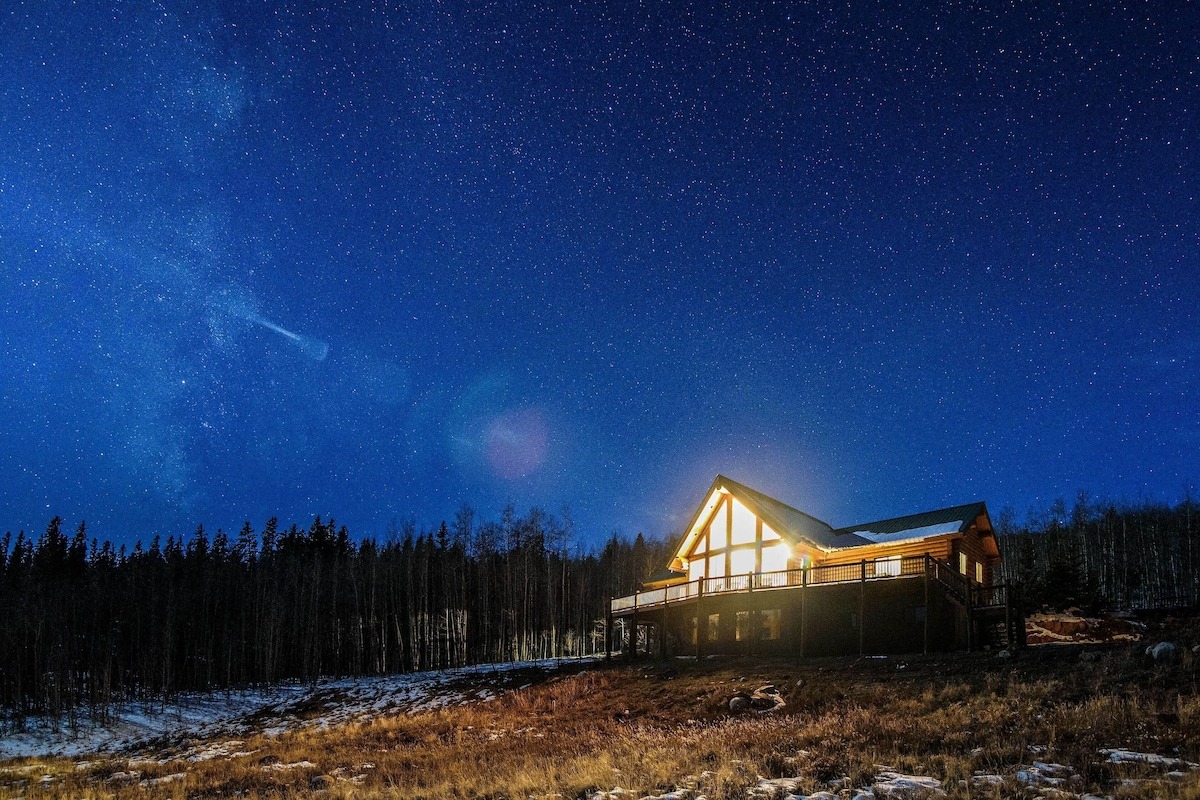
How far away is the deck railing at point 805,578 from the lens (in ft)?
90.0

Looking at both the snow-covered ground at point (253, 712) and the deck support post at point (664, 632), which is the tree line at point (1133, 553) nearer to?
the deck support post at point (664, 632)

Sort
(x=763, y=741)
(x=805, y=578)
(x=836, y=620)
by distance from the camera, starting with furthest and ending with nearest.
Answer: (x=836, y=620) < (x=805, y=578) < (x=763, y=741)

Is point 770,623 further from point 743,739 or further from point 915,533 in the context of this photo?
point 743,739

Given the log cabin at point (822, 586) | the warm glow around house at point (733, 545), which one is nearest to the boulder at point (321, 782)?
the log cabin at point (822, 586)

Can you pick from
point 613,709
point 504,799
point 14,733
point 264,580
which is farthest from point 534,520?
point 504,799

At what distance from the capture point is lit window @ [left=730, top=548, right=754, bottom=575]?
35231 millimetres

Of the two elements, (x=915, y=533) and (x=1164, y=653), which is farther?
(x=915, y=533)

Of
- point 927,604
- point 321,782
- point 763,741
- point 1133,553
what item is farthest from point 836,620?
point 1133,553

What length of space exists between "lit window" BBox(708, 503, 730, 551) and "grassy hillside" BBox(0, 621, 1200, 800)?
8.14 meters

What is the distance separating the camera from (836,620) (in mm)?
30156

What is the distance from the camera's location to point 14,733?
40438 millimetres

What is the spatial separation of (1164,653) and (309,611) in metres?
59.4

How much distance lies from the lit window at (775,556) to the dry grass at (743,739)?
22.8 feet

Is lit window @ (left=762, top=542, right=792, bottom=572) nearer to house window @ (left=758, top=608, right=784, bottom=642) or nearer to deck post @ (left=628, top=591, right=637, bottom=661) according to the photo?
house window @ (left=758, top=608, right=784, bottom=642)
